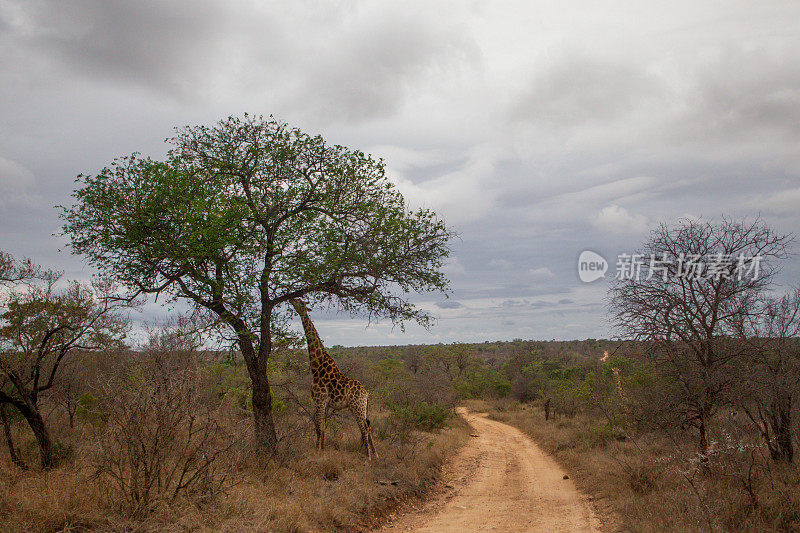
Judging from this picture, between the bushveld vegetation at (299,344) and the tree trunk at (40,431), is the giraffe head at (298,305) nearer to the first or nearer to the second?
the bushveld vegetation at (299,344)

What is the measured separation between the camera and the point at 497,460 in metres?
16.8

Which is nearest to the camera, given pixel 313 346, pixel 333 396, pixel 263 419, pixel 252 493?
pixel 252 493

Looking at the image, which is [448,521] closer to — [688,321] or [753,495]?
[753,495]

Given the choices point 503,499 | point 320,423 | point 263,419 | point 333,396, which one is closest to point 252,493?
point 263,419

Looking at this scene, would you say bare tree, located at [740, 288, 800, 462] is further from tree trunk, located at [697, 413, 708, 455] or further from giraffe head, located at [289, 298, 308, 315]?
giraffe head, located at [289, 298, 308, 315]

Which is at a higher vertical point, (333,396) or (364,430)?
(333,396)

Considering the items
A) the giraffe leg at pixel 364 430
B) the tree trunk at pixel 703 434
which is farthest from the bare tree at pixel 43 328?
the tree trunk at pixel 703 434

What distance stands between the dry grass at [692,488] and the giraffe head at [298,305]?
320 inches

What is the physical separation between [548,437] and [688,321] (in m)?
11.4

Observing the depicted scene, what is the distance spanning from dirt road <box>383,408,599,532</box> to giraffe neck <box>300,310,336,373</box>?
4.65 m

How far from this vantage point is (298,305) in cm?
1304

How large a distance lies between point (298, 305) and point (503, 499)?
263 inches

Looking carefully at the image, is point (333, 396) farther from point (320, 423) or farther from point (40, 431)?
point (40, 431)

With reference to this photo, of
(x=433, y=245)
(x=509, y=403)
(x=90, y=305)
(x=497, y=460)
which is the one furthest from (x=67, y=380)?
(x=509, y=403)
